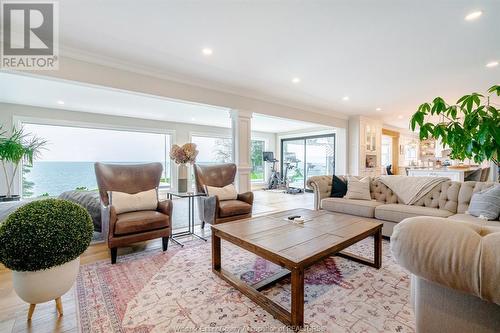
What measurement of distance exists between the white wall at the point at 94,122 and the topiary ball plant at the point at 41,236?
513cm

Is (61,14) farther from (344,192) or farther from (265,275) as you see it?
(344,192)

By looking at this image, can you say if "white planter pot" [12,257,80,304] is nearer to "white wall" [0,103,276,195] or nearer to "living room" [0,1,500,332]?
"living room" [0,1,500,332]

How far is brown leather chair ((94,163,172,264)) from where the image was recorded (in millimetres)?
2439

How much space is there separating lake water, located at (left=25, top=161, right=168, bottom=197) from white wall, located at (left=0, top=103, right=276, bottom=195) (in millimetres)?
423

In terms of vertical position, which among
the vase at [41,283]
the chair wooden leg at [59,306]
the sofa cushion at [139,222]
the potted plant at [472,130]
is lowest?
the chair wooden leg at [59,306]

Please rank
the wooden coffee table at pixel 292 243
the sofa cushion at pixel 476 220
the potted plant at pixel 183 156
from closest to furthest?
the wooden coffee table at pixel 292 243
the sofa cushion at pixel 476 220
the potted plant at pixel 183 156

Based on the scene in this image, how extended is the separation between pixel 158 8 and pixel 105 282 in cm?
250

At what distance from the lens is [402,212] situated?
2.95 m

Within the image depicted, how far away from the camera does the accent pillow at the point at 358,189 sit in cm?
370

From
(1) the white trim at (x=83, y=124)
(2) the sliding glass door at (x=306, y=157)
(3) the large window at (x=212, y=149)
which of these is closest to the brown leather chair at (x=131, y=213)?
(1) the white trim at (x=83, y=124)

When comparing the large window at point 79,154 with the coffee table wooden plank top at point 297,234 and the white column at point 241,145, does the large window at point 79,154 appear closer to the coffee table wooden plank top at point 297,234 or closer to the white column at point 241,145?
the white column at point 241,145

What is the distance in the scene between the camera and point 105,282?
206cm

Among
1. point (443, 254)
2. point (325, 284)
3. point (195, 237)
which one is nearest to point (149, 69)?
point (195, 237)

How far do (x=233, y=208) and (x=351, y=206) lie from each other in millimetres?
1741
